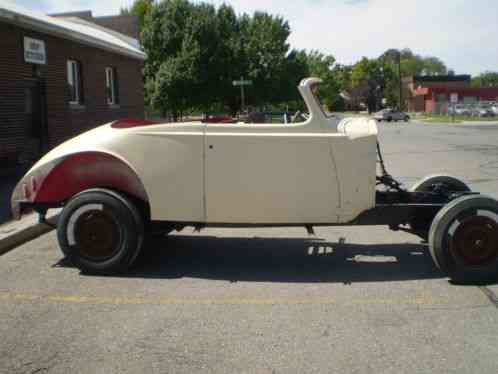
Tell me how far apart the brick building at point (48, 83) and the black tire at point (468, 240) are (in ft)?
36.2

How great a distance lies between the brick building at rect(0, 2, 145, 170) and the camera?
551 inches

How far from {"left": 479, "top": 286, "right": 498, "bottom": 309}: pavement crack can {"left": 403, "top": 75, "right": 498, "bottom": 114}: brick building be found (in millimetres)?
70190

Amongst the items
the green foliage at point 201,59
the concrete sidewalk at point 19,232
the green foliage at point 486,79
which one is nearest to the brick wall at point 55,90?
the concrete sidewalk at point 19,232

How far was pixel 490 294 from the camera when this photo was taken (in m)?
4.95

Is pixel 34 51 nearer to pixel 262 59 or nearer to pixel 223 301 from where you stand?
pixel 223 301

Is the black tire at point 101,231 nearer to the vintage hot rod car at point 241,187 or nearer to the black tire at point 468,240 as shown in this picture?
the vintage hot rod car at point 241,187

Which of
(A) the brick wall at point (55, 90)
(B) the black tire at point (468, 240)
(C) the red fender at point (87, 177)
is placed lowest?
(B) the black tire at point (468, 240)

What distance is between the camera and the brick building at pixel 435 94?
7878 cm

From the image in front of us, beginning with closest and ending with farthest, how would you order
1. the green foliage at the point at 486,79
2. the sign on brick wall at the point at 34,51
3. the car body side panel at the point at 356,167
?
the car body side panel at the point at 356,167
the sign on brick wall at the point at 34,51
the green foliage at the point at 486,79

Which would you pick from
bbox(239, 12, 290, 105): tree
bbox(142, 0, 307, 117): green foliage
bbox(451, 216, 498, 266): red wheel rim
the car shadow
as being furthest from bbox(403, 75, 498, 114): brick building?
bbox(451, 216, 498, 266): red wheel rim

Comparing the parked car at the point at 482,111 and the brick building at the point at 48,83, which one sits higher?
the brick building at the point at 48,83

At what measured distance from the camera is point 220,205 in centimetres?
554

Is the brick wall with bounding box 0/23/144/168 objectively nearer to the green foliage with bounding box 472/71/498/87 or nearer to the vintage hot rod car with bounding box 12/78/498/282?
the vintage hot rod car with bounding box 12/78/498/282

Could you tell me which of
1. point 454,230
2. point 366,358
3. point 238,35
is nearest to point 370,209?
point 454,230
